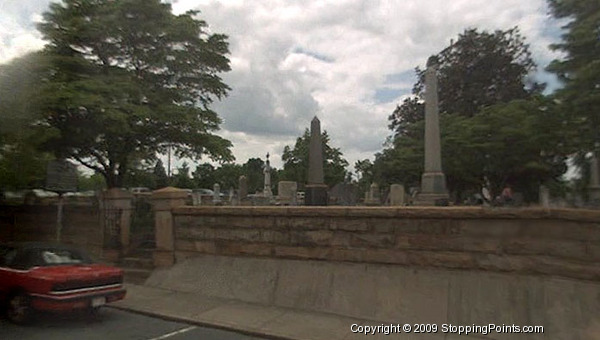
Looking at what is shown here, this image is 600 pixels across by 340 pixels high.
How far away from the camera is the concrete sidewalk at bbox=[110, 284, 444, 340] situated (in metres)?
Answer: 6.90

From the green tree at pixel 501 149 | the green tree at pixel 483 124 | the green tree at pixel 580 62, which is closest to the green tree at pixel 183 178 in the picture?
the green tree at pixel 483 124

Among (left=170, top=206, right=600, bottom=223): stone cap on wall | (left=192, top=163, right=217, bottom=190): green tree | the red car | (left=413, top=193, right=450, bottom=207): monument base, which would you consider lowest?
the red car

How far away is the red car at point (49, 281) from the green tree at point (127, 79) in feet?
18.4

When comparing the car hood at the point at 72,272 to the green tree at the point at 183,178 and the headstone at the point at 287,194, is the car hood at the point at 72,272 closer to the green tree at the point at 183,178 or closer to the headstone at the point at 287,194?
the headstone at the point at 287,194

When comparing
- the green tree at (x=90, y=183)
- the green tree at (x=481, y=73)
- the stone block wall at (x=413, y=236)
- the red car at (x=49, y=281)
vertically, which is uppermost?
the green tree at (x=481, y=73)

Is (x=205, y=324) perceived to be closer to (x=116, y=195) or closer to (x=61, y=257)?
(x=61, y=257)

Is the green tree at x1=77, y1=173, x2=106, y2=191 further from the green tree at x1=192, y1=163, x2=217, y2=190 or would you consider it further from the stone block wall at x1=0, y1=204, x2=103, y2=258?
the green tree at x1=192, y1=163, x2=217, y2=190

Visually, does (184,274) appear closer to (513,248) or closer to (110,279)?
(110,279)

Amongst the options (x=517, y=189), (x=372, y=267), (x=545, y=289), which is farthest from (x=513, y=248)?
(x=517, y=189)

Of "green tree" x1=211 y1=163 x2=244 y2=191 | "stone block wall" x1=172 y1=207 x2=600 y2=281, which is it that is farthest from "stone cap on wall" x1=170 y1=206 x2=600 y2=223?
"green tree" x1=211 y1=163 x2=244 y2=191

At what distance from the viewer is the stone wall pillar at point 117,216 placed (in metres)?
12.6

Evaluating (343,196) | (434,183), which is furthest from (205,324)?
(343,196)

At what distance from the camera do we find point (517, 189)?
30984 millimetres

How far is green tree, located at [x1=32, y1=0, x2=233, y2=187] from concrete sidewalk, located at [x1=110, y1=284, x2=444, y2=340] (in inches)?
232
